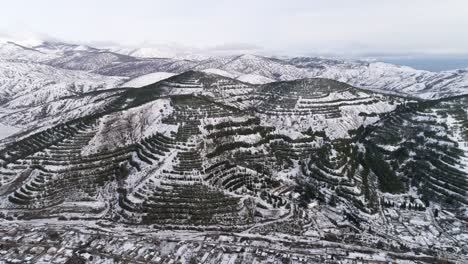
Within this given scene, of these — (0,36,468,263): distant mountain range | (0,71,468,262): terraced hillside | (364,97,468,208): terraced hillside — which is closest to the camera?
(0,36,468,263): distant mountain range

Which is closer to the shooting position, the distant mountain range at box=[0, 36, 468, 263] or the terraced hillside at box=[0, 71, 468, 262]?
the distant mountain range at box=[0, 36, 468, 263]

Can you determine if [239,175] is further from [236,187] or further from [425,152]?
[425,152]

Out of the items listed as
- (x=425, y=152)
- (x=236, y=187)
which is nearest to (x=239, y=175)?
(x=236, y=187)

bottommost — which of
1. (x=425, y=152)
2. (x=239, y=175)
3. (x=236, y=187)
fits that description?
(x=236, y=187)

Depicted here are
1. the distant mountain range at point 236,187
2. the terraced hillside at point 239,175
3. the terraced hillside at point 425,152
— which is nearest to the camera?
the distant mountain range at point 236,187

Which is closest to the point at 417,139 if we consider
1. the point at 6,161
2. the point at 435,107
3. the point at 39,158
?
the point at 435,107

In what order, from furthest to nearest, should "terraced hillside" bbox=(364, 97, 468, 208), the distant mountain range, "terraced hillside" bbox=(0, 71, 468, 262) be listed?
"terraced hillside" bbox=(364, 97, 468, 208) < "terraced hillside" bbox=(0, 71, 468, 262) < the distant mountain range

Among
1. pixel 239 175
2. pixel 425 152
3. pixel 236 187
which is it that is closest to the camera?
pixel 236 187

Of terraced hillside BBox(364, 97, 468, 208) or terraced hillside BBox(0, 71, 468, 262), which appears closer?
→ terraced hillside BBox(0, 71, 468, 262)
